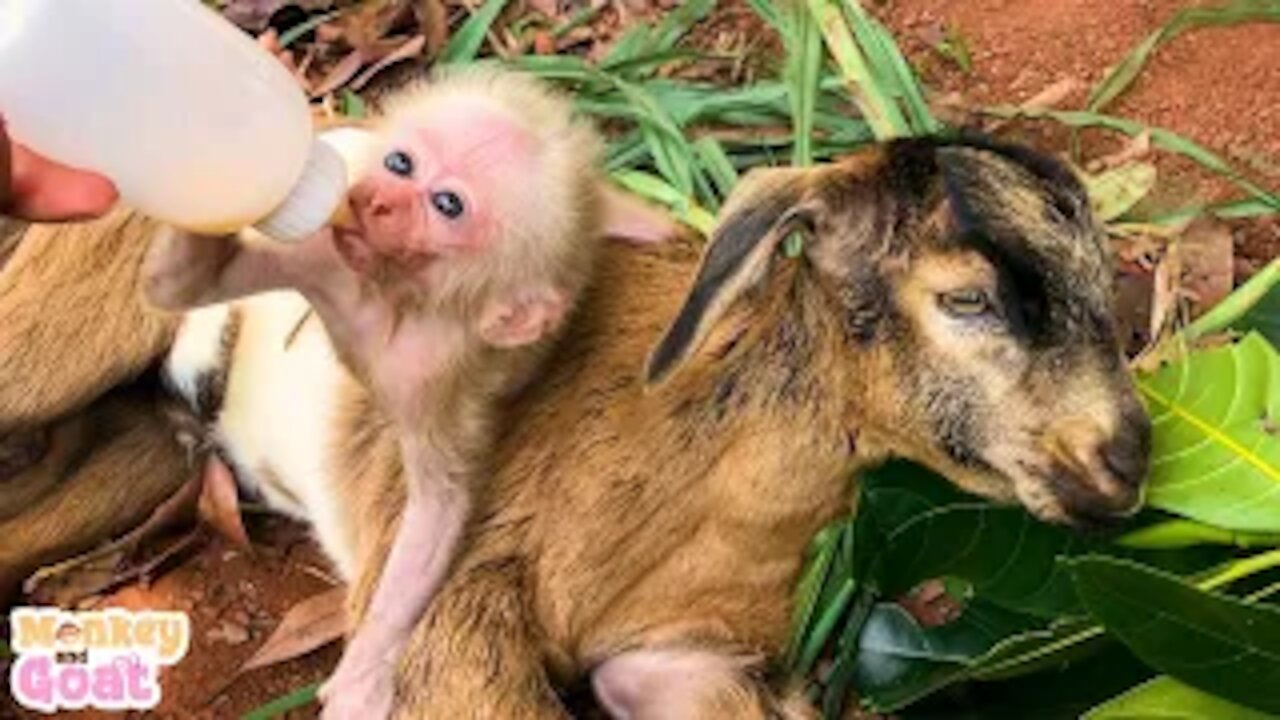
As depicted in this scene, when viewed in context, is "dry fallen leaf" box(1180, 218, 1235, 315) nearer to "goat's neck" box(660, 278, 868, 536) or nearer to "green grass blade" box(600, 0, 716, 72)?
"green grass blade" box(600, 0, 716, 72)

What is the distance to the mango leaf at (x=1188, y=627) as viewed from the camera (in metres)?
3.24

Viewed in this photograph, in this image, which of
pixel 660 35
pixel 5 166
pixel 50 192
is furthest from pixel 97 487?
pixel 5 166

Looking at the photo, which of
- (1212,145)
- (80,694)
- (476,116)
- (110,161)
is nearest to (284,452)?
(80,694)

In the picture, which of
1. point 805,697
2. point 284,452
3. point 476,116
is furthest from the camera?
point 284,452

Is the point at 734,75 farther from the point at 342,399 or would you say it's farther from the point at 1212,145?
Result: the point at 342,399

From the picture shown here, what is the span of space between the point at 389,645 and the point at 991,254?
3.51 ft

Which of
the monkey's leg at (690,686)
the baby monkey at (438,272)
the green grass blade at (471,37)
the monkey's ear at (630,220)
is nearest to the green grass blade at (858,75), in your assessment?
the green grass blade at (471,37)

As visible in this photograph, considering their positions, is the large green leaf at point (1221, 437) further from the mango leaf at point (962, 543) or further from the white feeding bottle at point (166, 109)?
the white feeding bottle at point (166, 109)

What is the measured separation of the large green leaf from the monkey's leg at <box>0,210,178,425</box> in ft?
5.09

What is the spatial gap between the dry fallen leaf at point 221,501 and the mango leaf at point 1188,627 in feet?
5.68

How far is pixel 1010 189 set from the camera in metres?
3.20

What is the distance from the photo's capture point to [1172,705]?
11.4 feet

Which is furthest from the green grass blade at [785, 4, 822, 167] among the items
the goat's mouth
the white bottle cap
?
the white bottle cap

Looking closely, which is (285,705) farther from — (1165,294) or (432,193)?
(1165,294)
